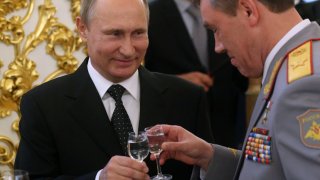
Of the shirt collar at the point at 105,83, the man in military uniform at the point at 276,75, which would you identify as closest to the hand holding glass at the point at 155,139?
the man in military uniform at the point at 276,75

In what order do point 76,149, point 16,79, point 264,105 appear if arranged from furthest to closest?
point 16,79, point 76,149, point 264,105

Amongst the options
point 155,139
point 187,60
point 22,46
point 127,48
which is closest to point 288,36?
point 155,139

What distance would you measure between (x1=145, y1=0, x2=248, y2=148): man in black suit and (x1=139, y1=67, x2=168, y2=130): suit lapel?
3.76 ft

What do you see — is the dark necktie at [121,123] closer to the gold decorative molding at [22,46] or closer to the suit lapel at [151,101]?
the suit lapel at [151,101]

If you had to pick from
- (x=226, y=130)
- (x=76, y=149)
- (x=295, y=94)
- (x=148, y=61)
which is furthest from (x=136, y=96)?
(x=226, y=130)

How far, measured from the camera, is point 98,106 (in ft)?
7.22

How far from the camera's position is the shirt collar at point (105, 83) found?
2.25 meters

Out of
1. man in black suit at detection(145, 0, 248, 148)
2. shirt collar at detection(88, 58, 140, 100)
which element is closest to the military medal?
shirt collar at detection(88, 58, 140, 100)

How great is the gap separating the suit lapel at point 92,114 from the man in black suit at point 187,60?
50.3 inches

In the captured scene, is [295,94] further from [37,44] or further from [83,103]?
[37,44]

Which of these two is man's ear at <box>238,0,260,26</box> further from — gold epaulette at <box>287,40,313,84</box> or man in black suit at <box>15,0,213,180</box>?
man in black suit at <box>15,0,213,180</box>

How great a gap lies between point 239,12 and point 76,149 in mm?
851

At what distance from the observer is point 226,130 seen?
382cm

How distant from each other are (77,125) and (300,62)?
0.96 metres
